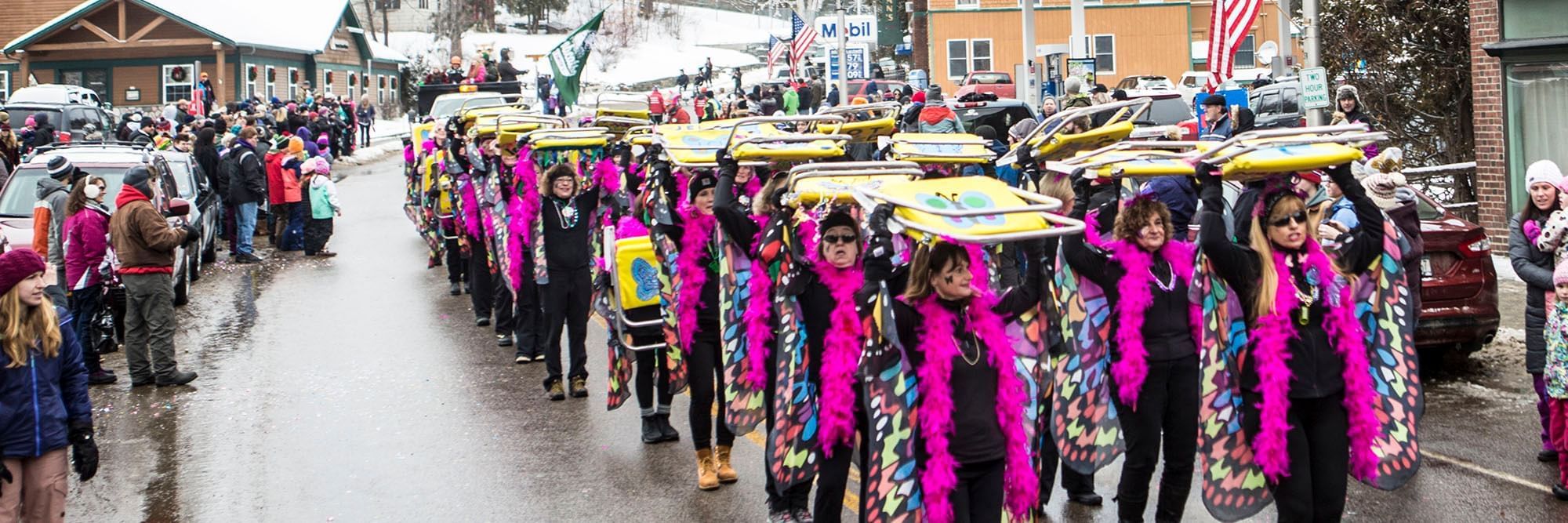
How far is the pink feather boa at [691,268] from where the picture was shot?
7766 mm

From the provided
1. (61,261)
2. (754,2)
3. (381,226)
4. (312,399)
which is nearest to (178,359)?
(61,261)

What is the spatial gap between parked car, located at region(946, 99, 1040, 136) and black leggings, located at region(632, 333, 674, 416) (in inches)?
411

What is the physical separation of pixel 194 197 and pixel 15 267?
458 inches

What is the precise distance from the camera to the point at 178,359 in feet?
41.9

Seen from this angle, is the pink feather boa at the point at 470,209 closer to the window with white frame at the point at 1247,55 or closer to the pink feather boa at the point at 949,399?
the pink feather boa at the point at 949,399

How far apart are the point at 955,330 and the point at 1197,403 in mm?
1565

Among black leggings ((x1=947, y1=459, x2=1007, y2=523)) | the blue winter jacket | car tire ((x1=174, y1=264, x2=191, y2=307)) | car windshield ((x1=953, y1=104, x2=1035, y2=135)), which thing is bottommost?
black leggings ((x1=947, y1=459, x2=1007, y2=523))

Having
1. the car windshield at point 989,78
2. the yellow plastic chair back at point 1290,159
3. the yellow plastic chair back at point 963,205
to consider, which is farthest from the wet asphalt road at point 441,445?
the car windshield at point 989,78

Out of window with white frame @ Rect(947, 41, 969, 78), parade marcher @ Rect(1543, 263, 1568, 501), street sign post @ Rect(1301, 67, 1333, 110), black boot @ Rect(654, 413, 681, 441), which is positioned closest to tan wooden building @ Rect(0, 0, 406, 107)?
window with white frame @ Rect(947, 41, 969, 78)

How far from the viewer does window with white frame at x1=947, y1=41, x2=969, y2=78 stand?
46312 millimetres

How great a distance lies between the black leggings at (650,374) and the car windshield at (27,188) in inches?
353

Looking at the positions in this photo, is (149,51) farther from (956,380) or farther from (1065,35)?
(956,380)

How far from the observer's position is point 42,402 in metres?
6.46

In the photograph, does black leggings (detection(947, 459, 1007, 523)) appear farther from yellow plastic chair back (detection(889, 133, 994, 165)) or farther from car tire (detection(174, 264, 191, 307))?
car tire (detection(174, 264, 191, 307))
